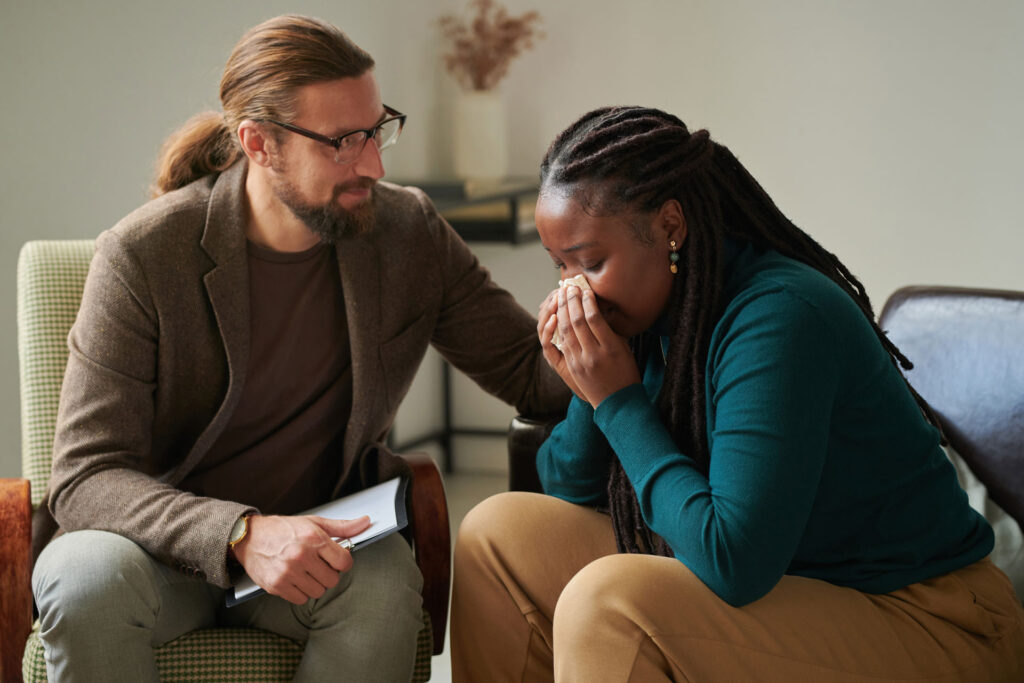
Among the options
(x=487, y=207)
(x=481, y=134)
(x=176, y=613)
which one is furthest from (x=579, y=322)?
(x=481, y=134)

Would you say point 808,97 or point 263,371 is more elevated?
point 808,97

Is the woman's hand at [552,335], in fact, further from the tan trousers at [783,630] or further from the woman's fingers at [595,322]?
the tan trousers at [783,630]

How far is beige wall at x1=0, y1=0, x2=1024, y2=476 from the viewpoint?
303 cm

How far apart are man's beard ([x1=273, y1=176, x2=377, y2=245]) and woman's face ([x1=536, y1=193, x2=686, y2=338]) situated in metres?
0.47

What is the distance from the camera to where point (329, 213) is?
5.23ft

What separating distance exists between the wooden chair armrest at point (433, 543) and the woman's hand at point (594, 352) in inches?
13.9

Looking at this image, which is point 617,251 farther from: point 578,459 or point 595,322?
point 578,459

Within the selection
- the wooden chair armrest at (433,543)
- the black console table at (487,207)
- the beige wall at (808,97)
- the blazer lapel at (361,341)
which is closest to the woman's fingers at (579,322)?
the wooden chair armrest at (433,543)

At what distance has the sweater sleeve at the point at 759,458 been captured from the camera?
41.9 inches

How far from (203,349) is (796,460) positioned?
35.4 inches

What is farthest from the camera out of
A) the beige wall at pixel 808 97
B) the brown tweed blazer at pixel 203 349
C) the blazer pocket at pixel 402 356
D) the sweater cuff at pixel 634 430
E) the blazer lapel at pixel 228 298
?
the beige wall at pixel 808 97

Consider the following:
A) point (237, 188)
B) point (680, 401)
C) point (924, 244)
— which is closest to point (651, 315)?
point (680, 401)

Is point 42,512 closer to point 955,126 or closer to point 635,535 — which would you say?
point 635,535

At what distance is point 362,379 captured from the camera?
1610mm
